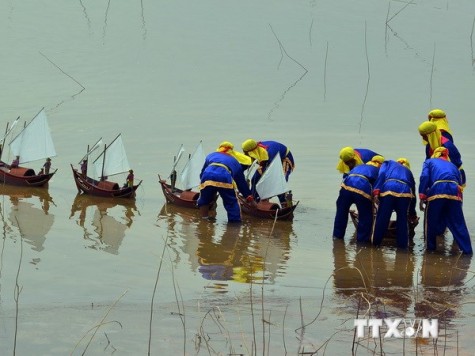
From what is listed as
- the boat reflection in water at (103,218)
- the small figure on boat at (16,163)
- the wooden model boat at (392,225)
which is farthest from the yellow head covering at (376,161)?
the small figure on boat at (16,163)

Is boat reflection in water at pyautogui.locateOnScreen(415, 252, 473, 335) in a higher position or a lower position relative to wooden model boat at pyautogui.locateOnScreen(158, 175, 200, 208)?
lower

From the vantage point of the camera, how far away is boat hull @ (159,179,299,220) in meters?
14.8

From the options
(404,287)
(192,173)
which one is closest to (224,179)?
(192,173)

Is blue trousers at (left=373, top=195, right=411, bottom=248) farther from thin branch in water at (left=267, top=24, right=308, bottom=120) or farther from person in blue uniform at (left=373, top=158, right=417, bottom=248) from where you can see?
thin branch in water at (left=267, top=24, right=308, bottom=120)

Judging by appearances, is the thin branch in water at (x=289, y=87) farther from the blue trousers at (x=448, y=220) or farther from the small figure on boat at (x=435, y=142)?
the blue trousers at (x=448, y=220)

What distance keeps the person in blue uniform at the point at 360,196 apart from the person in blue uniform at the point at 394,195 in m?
0.14

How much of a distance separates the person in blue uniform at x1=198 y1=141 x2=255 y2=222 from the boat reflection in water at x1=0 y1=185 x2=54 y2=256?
77.8 inches

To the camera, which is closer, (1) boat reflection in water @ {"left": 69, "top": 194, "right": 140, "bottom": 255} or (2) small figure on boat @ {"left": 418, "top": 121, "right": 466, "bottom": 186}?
(1) boat reflection in water @ {"left": 69, "top": 194, "right": 140, "bottom": 255}

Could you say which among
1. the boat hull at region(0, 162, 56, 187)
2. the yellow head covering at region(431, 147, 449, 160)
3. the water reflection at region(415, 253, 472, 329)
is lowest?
the water reflection at region(415, 253, 472, 329)

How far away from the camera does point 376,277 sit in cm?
1205

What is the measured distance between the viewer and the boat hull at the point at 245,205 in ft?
48.5

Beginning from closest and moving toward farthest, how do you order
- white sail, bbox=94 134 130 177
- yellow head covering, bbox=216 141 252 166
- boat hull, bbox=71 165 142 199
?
yellow head covering, bbox=216 141 252 166, boat hull, bbox=71 165 142 199, white sail, bbox=94 134 130 177

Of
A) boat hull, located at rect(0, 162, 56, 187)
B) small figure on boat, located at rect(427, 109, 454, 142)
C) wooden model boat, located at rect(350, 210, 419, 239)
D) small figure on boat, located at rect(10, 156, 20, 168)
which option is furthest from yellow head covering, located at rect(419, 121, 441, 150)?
small figure on boat, located at rect(10, 156, 20, 168)

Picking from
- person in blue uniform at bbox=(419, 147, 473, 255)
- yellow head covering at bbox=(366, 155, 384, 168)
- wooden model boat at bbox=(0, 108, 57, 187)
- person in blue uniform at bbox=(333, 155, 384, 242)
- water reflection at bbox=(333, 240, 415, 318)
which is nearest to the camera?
water reflection at bbox=(333, 240, 415, 318)
